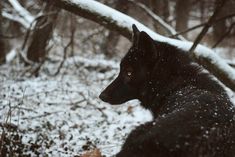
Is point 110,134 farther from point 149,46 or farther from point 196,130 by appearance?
point 196,130

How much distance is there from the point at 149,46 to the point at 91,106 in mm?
4298

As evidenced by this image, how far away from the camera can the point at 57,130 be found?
7.78m

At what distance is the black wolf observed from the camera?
13.2 feet

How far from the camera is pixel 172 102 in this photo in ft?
17.4

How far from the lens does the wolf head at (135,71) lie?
18.7 feet

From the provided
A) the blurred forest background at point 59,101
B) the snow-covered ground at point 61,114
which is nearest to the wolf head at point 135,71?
the blurred forest background at point 59,101

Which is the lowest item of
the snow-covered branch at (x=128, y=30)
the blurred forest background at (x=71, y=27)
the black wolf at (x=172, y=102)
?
the blurred forest background at (x=71, y=27)

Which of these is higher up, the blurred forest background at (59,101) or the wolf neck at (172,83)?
the wolf neck at (172,83)

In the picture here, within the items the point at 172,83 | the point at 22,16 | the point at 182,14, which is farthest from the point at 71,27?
the point at 182,14

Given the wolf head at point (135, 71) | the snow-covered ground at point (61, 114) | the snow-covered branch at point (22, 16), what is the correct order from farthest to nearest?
the snow-covered branch at point (22, 16), the snow-covered ground at point (61, 114), the wolf head at point (135, 71)

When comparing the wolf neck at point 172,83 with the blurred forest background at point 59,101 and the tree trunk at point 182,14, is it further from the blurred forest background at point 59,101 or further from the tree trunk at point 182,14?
the tree trunk at point 182,14

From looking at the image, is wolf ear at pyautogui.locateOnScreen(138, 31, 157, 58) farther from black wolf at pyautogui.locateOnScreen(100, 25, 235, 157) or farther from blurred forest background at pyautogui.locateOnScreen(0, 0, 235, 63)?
blurred forest background at pyautogui.locateOnScreen(0, 0, 235, 63)

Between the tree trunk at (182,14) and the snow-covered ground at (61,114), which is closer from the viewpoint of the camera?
the snow-covered ground at (61,114)

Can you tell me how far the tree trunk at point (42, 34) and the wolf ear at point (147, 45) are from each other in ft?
21.3
